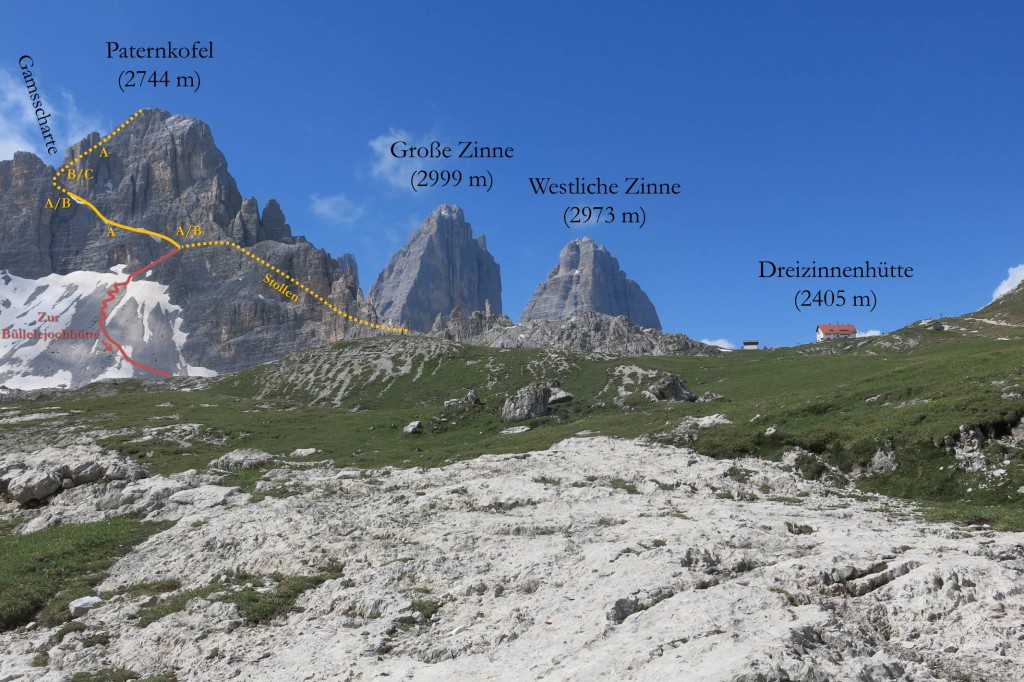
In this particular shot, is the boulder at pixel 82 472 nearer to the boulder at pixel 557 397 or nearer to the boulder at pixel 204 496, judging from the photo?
the boulder at pixel 204 496

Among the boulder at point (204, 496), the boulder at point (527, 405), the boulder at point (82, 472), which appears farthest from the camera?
the boulder at point (527, 405)

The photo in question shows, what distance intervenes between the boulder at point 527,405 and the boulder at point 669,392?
37.6 ft

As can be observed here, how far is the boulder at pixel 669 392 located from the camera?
67.7 meters

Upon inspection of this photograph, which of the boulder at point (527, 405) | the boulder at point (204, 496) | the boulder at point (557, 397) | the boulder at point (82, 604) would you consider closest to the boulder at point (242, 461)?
the boulder at point (204, 496)

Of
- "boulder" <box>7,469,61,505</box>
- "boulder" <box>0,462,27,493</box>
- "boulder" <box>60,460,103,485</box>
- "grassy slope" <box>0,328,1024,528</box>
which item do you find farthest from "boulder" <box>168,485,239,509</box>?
"boulder" <box>0,462,27,493</box>

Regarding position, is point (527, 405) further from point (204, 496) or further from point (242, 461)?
point (204, 496)

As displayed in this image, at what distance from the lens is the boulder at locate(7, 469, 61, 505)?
3572cm

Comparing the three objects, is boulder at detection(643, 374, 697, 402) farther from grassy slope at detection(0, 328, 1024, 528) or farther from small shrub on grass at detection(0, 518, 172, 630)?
small shrub on grass at detection(0, 518, 172, 630)

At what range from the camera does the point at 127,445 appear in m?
59.2

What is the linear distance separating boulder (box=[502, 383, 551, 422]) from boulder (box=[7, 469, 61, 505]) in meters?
37.3

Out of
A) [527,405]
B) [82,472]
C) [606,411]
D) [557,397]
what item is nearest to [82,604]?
[82,472]

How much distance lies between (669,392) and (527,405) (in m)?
16.2

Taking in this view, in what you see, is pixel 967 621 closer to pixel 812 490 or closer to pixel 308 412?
pixel 812 490

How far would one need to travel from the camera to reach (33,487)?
35.8 meters
